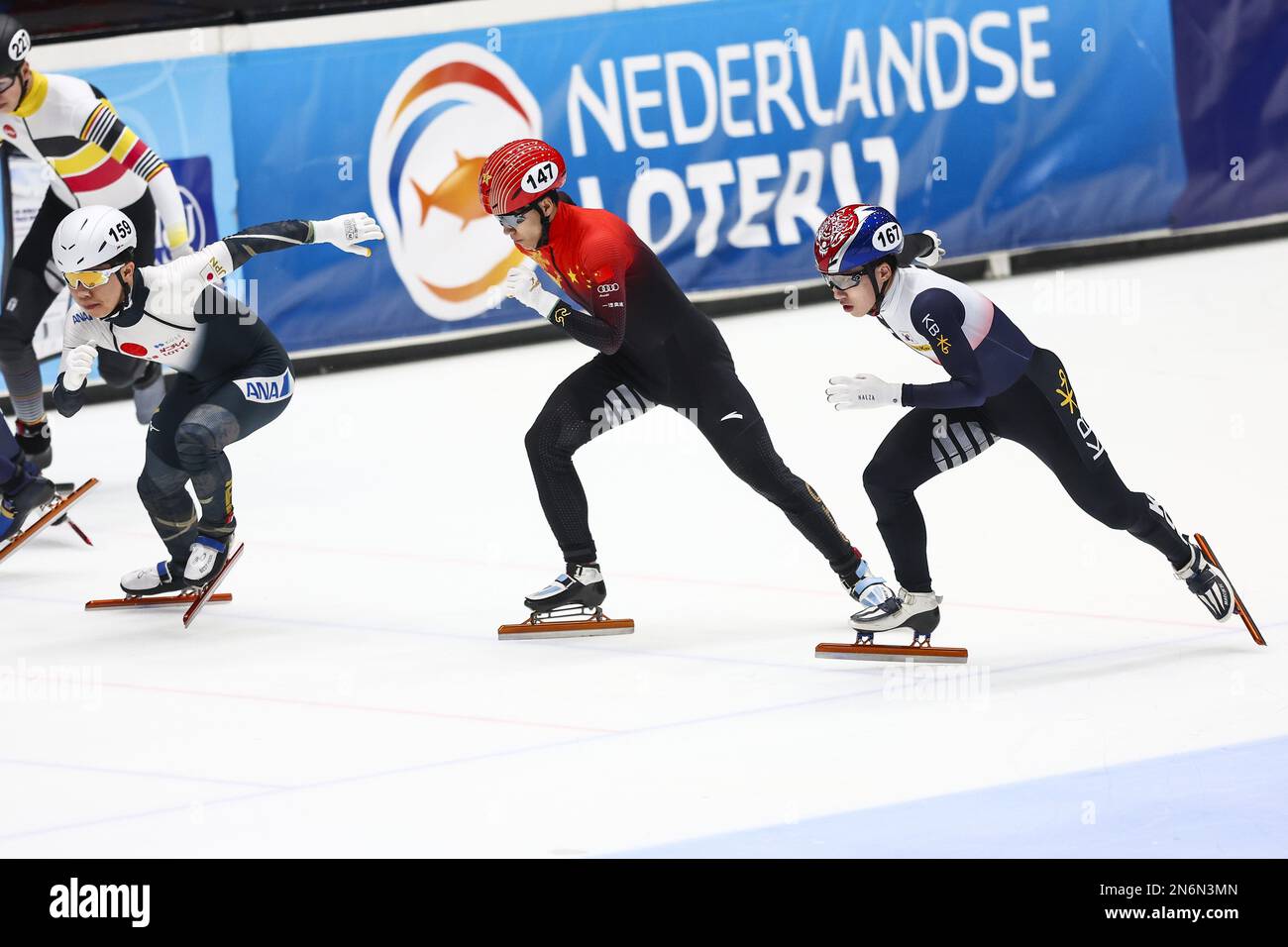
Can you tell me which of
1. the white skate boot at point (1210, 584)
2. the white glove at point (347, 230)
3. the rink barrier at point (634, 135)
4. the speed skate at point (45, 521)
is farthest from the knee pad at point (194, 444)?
the rink barrier at point (634, 135)

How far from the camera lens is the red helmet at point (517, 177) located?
227 inches

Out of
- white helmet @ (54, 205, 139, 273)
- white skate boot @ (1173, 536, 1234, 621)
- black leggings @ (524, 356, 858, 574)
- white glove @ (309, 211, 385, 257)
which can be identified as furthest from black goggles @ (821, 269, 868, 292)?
white helmet @ (54, 205, 139, 273)

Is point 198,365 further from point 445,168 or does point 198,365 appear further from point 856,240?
point 445,168

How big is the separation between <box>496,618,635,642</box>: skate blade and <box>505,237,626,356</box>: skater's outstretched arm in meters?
0.94

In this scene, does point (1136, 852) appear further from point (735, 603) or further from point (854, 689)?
point (735, 603)

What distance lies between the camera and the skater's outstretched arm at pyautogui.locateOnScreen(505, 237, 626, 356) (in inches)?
227

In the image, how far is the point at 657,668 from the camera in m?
5.77

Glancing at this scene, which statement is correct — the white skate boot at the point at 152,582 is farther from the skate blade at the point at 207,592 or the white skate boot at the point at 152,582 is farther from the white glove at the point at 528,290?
the white glove at the point at 528,290

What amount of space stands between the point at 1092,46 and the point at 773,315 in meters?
2.96

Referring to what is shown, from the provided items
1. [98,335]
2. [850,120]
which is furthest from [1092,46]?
[98,335]

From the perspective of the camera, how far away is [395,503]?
8133mm

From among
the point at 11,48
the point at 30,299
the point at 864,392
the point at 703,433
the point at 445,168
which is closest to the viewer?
the point at 864,392

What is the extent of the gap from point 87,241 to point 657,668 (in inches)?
92.2

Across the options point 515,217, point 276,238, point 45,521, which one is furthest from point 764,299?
point 515,217
